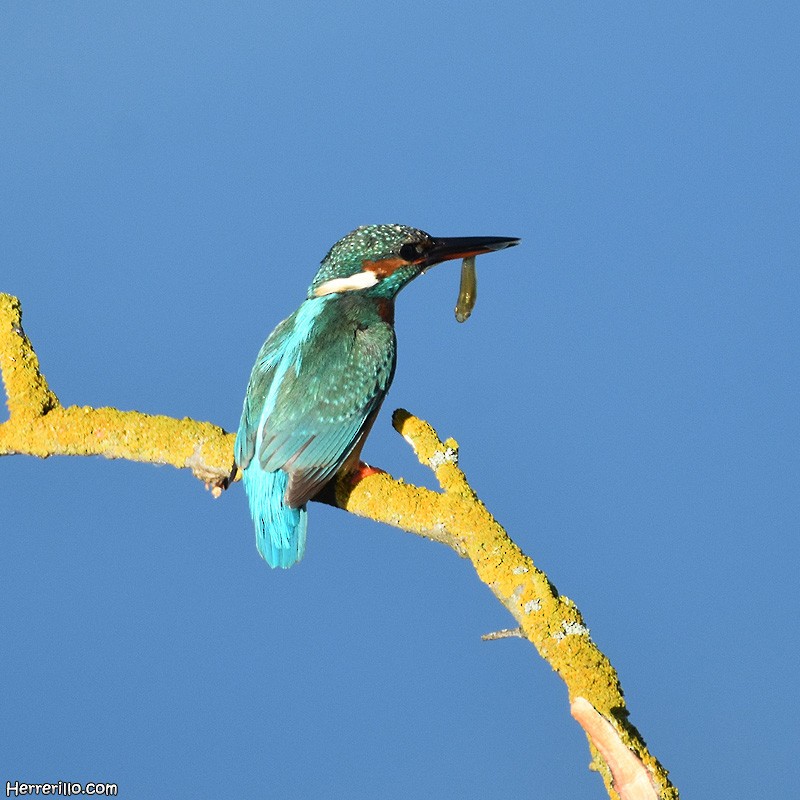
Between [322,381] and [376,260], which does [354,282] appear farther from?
[322,381]

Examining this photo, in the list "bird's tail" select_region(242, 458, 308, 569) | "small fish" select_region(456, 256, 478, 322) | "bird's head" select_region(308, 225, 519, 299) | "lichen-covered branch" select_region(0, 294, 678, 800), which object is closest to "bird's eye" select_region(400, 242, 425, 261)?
"bird's head" select_region(308, 225, 519, 299)

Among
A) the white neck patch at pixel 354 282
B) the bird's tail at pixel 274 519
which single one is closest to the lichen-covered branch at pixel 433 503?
the bird's tail at pixel 274 519

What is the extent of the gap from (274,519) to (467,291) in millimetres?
765

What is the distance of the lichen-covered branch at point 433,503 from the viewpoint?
187 centimetres

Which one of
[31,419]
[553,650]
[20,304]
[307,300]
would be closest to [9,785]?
[31,419]

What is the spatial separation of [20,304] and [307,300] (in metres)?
0.61

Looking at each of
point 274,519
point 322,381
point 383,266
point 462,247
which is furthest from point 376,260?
point 274,519

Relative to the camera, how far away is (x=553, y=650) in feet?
6.79

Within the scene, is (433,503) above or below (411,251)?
below

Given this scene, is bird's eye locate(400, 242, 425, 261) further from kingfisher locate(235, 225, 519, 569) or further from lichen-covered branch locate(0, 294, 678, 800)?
lichen-covered branch locate(0, 294, 678, 800)

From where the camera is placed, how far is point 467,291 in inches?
118

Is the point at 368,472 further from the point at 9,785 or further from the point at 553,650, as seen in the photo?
the point at 9,785

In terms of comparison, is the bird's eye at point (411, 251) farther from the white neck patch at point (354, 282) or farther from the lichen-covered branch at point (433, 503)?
the lichen-covered branch at point (433, 503)

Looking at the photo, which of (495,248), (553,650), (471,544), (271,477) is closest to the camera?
(553,650)
